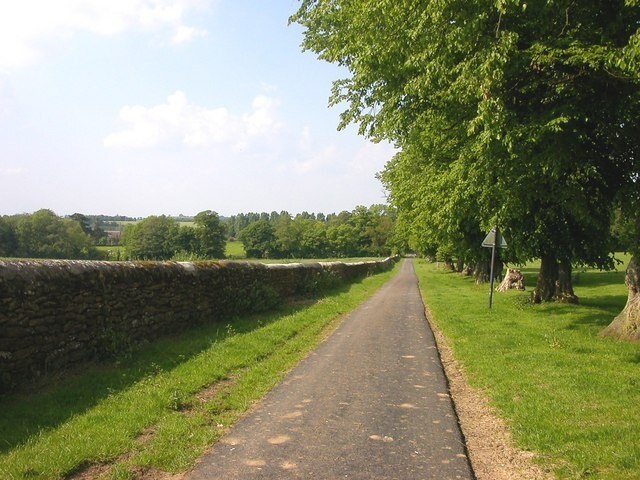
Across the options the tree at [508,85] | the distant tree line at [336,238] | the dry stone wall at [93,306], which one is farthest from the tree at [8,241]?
the distant tree line at [336,238]

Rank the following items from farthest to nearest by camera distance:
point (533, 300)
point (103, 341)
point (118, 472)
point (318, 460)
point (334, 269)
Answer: point (334, 269) → point (533, 300) → point (103, 341) → point (318, 460) → point (118, 472)

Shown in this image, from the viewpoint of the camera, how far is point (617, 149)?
11.1 metres

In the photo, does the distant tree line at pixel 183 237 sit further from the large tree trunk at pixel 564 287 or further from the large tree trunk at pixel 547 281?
the large tree trunk at pixel 564 287

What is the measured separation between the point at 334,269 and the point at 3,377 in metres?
23.8

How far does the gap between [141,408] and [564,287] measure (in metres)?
17.8

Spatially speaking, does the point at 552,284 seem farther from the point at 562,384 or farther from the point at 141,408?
the point at 141,408

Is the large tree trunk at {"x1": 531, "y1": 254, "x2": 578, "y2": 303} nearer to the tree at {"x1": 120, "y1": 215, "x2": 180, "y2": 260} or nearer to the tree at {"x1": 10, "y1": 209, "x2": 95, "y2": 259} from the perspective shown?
the tree at {"x1": 10, "y1": 209, "x2": 95, "y2": 259}

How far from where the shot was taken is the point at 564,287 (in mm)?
19344

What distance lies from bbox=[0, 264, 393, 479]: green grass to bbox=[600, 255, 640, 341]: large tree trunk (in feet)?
22.2

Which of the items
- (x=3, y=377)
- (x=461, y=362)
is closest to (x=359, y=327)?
(x=461, y=362)

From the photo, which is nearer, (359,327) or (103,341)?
(103,341)

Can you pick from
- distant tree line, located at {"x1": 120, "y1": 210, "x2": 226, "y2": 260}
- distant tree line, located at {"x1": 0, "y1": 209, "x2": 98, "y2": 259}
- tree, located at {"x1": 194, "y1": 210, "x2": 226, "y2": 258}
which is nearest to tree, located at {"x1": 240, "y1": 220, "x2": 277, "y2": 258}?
tree, located at {"x1": 194, "y1": 210, "x2": 226, "y2": 258}

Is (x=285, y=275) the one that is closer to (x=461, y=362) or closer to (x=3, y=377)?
(x=461, y=362)

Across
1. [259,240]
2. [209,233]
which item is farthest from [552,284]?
[259,240]
